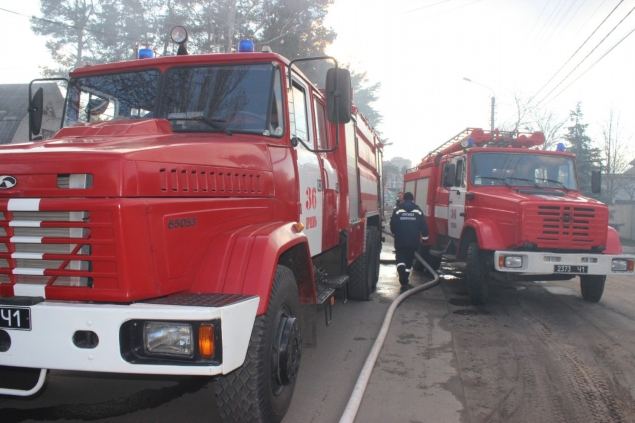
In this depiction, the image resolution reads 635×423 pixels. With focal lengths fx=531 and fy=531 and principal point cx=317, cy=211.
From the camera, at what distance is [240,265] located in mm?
3049

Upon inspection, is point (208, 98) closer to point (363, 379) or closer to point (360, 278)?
point (363, 379)

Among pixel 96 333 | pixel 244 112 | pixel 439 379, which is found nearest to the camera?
pixel 96 333

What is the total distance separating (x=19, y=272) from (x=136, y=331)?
0.69 meters

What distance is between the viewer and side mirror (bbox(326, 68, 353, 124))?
13.9ft

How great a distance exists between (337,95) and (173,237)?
199cm

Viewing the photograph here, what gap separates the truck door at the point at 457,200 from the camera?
908 centimetres

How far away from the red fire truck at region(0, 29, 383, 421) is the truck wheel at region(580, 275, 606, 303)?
17.5 ft

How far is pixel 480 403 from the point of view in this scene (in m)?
4.04

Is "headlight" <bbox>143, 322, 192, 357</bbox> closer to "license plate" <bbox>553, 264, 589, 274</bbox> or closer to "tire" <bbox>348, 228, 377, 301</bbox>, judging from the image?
"tire" <bbox>348, 228, 377, 301</bbox>

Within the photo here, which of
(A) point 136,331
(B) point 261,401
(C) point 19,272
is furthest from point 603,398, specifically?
(C) point 19,272

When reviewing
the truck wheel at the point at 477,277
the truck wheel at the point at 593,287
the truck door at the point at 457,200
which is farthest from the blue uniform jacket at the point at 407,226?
the truck wheel at the point at 593,287

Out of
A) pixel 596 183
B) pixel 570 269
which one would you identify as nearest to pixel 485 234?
pixel 570 269

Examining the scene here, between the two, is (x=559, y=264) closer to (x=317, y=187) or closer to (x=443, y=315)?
(x=443, y=315)

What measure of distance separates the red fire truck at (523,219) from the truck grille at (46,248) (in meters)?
5.68
